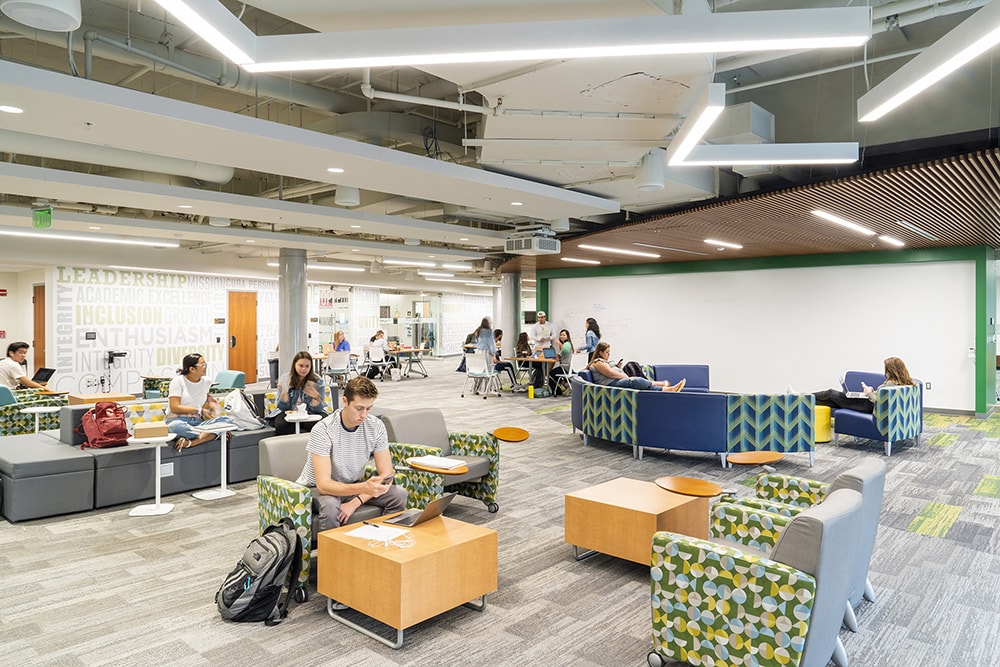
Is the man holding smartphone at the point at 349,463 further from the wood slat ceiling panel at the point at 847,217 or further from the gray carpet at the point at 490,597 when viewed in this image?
the wood slat ceiling panel at the point at 847,217

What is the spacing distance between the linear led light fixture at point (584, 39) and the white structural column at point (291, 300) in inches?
408

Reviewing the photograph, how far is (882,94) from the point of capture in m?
3.34

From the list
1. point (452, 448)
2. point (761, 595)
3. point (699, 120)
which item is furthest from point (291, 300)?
point (761, 595)

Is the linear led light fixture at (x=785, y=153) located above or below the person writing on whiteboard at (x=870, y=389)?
above

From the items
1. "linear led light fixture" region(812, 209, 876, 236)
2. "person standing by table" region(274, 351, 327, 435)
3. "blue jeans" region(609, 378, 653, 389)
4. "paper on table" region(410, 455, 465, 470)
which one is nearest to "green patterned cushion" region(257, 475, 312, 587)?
"paper on table" region(410, 455, 465, 470)

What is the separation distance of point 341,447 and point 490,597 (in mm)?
1339

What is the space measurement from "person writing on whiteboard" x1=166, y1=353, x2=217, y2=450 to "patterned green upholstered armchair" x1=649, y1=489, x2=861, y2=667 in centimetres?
479

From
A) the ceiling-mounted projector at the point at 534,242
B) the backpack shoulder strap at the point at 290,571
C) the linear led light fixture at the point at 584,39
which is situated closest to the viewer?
the linear led light fixture at the point at 584,39

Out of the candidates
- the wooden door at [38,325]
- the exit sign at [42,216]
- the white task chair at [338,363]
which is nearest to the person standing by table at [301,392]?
the exit sign at [42,216]

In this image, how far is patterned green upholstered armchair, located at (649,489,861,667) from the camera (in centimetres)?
263

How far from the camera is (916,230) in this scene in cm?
892

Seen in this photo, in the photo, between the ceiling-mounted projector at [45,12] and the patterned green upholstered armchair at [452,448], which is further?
the patterned green upholstered armchair at [452,448]

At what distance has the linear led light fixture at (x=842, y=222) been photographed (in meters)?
7.65

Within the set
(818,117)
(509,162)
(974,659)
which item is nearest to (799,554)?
(974,659)
